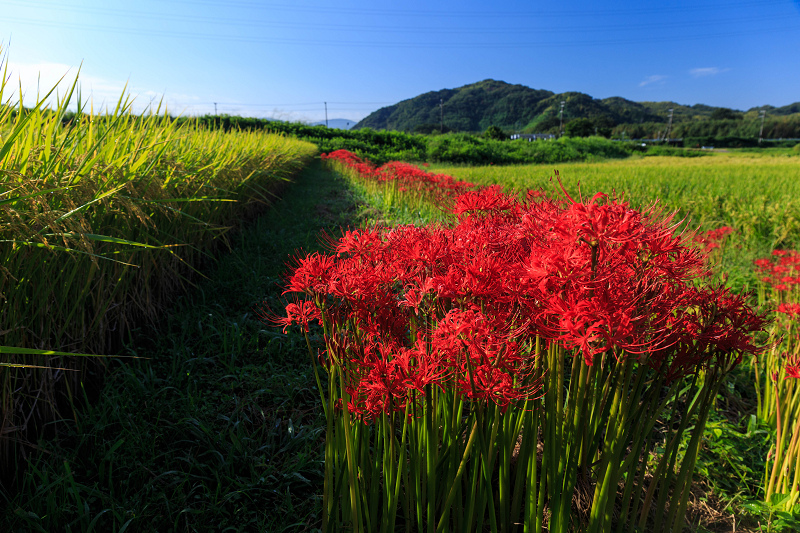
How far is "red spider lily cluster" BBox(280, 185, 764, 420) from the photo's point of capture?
85cm

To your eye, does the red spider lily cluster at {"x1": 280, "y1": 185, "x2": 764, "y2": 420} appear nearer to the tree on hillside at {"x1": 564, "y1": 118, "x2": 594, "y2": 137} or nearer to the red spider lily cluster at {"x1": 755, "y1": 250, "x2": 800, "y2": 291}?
the red spider lily cluster at {"x1": 755, "y1": 250, "x2": 800, "y2": 291}

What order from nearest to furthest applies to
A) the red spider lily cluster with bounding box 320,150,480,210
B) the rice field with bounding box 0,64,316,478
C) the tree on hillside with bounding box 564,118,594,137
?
the rice field with bounding box 0,64,316,478 < the red spider lily cluster with bounding box 320,150,480,210 < the tree on hillside with bounding box 564,118,594,137

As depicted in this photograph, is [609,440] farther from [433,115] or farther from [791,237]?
[433,115]

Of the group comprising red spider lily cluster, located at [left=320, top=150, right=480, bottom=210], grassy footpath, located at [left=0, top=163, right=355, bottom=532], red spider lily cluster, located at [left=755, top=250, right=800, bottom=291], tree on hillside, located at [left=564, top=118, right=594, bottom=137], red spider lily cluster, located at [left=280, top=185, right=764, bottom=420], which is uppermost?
tree on hillside, located at [left=564, top=118, right=594, bottom=137]

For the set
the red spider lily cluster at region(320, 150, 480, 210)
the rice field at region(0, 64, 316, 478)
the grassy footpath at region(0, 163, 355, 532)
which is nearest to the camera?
the rice field at region(0, 64, 316, 478)

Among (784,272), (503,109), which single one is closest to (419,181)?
(784,272)

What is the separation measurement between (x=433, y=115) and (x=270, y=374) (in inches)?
5775

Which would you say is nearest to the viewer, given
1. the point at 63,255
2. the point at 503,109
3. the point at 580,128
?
the point at 63,255

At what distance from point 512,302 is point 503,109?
491 ft

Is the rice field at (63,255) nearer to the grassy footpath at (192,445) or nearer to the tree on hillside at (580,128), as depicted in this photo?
the grassy footpath at (192,445)

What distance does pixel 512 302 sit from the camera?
103cm

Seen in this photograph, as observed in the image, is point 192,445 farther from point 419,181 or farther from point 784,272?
point 419,181

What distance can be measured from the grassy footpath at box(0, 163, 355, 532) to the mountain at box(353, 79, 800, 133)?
12229 centimetres

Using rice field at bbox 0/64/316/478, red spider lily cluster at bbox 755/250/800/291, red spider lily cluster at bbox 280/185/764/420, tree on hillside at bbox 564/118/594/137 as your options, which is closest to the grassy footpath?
rice field at bbox 0/64/316/478
